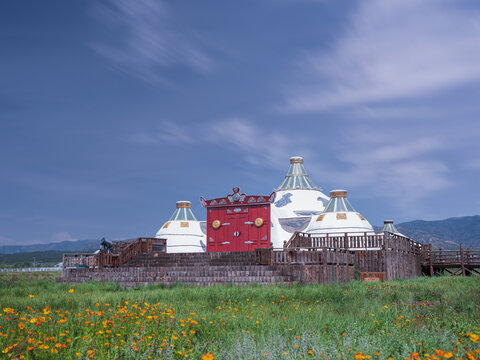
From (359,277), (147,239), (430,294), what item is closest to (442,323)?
(430,294)

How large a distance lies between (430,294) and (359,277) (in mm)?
11123

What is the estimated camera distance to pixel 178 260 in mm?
24812

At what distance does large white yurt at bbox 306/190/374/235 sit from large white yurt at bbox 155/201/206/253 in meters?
11.4

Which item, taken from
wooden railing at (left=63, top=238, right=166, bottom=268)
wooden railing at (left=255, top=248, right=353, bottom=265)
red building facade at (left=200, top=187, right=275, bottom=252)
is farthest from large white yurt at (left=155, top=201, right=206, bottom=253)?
wooden railing at (left=255, top=248, right=353, bottom=265)

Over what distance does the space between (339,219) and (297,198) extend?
17.4 metres

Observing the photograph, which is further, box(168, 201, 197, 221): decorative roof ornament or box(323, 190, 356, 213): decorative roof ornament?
box(168, 201, 197, 221): decorative roof ornament

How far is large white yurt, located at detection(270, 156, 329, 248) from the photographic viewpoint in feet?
153

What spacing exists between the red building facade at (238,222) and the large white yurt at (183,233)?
12.5m

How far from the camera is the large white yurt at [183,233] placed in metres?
43.8

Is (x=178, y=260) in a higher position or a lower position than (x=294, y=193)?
lower

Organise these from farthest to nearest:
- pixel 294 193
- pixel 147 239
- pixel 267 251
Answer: pixel 294 193
pixel 147 239
pixel 267 251

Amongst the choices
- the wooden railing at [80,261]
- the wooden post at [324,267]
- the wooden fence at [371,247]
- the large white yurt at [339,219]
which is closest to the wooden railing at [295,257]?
the wooden post at [324,267]

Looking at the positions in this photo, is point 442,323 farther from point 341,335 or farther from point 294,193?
point 294,193

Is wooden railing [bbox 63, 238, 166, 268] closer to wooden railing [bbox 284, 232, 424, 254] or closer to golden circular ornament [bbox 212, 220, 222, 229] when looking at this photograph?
golden circular ornament [bbox 212, 220, 222, 229]
